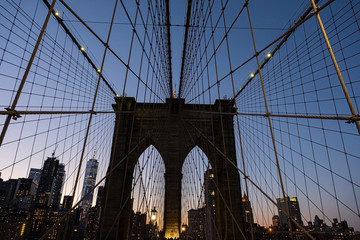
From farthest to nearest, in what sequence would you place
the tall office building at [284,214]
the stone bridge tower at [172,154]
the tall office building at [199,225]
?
the tall office building at [199,225] → the stone bridge tower at [172,154] → the tall office building at [284,214]

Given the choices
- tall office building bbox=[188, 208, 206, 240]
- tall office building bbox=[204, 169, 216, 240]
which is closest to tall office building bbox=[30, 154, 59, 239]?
tall office building bbox=[188, 208, 206, 240]

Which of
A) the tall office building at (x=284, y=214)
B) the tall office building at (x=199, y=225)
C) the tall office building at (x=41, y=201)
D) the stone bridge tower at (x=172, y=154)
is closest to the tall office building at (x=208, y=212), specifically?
the tall office building at (x=199, y=225)

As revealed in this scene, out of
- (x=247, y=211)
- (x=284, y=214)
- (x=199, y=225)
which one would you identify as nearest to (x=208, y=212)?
(x=284, y=214)

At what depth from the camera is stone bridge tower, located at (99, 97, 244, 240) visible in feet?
36.8

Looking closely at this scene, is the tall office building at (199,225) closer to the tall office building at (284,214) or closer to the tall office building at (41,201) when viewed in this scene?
the tall office building at (284,214)

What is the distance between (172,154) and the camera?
13008 mm

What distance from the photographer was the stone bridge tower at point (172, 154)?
36.8 ft

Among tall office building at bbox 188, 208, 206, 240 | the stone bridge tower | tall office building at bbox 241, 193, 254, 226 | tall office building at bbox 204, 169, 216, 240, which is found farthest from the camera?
tall office building at bbox 188, 208, 206, 240

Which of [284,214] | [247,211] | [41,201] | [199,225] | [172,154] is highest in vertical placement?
[41,201]

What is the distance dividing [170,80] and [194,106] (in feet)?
17.2

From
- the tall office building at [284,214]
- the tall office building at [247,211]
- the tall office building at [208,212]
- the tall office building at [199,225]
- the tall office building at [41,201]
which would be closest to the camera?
the tall office building at [247,211]

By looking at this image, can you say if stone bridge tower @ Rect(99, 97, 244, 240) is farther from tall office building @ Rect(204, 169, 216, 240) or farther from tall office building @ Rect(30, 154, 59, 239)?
tall office building @ Rect(30, 154, 59, 239)

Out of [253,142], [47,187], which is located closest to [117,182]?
[253,142]

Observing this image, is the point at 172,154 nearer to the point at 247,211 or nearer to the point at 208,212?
the point at 208,212
